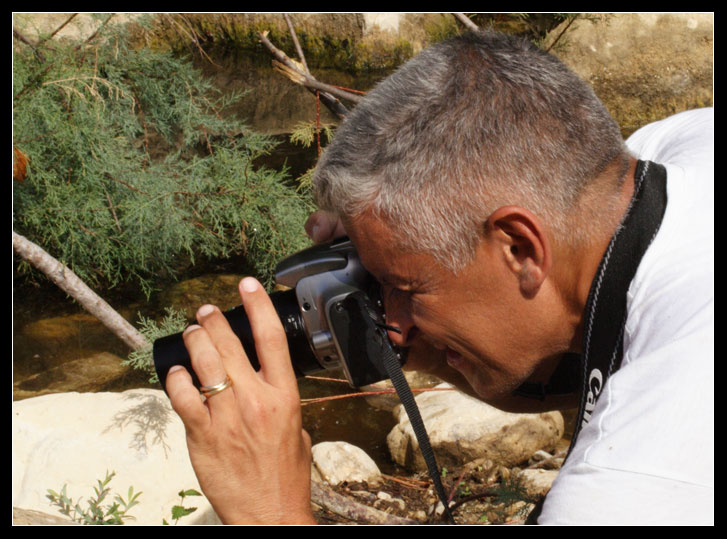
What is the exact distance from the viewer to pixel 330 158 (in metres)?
1.03

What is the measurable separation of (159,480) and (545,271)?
59.8 inches

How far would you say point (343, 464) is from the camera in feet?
7.75

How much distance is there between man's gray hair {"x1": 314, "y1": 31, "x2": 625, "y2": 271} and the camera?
93cm

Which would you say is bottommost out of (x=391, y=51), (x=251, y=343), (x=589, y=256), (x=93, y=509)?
(x=93, y=509)

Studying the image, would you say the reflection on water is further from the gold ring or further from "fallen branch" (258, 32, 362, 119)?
the gold ring

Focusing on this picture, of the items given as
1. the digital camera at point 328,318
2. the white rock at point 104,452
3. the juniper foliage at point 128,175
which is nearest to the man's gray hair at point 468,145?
the digital camera at point 328,318

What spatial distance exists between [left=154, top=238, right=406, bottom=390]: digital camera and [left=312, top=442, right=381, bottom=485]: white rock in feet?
4.02

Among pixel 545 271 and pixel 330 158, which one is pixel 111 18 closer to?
pixel 330 158

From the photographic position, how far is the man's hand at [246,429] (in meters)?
1.02

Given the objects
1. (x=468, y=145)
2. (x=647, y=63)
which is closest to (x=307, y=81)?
(x=468, y=145)

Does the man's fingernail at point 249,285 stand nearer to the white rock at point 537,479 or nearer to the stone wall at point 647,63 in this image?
the white rock at point 537,479

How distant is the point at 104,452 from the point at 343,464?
76 centimetres

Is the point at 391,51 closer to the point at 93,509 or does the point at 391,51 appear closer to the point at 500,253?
the point at 93,509

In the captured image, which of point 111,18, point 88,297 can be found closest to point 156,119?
point 111,18
